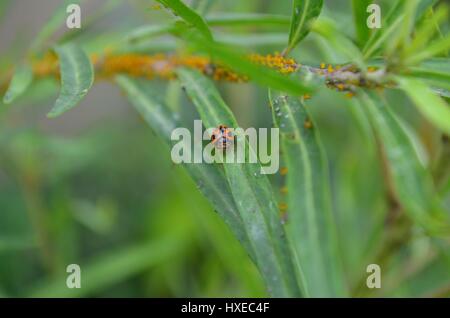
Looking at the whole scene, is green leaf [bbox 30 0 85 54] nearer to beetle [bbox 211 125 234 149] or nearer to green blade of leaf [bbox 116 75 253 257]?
green blade of leaf [bbox 116 75 253 257]

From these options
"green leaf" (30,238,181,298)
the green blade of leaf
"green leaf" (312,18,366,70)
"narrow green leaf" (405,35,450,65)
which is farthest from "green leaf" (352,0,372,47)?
"green leaf" (30,238,181,298)

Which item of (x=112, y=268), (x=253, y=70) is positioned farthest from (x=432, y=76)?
(x=112, y=268)

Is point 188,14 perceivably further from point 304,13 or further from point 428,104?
point 428,104

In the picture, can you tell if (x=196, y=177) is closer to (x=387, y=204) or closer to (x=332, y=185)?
(x=387, y=204)

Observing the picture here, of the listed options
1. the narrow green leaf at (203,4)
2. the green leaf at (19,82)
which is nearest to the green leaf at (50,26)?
the green leaf at (19,82)

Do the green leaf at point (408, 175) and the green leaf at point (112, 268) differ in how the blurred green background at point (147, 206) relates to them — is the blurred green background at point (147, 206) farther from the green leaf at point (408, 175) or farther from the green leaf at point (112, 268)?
the green leaf at point (408, 175)

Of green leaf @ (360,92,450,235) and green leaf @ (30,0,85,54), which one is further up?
green leaf @ (30,0,85,54)
